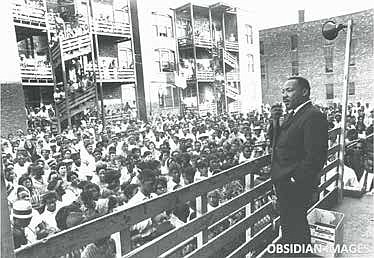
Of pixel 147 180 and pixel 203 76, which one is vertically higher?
pixel 203 76

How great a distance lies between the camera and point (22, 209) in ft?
2.86

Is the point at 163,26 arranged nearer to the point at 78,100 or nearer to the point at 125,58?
the point at 125,58

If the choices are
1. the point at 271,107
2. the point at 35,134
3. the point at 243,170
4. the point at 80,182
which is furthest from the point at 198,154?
the point at 35,134

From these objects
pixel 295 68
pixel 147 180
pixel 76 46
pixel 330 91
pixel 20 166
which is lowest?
pixel 147 180

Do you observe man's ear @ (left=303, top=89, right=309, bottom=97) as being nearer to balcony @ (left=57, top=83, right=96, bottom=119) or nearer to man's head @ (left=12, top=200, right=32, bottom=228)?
balcony @ (left=57, top=83, right=96, bottom=119)

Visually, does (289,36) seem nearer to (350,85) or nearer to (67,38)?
(350,85)

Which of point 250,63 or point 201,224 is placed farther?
point 250,63

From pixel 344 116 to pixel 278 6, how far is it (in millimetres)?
568

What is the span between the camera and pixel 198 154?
138 centimetres

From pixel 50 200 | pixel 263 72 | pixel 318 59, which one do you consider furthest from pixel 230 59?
pixel 50 200

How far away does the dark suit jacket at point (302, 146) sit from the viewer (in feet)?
3.82

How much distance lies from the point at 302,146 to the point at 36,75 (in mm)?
925

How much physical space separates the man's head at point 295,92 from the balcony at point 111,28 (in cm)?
64

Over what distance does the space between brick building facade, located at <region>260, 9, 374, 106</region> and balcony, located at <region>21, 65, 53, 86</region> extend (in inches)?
34.8
